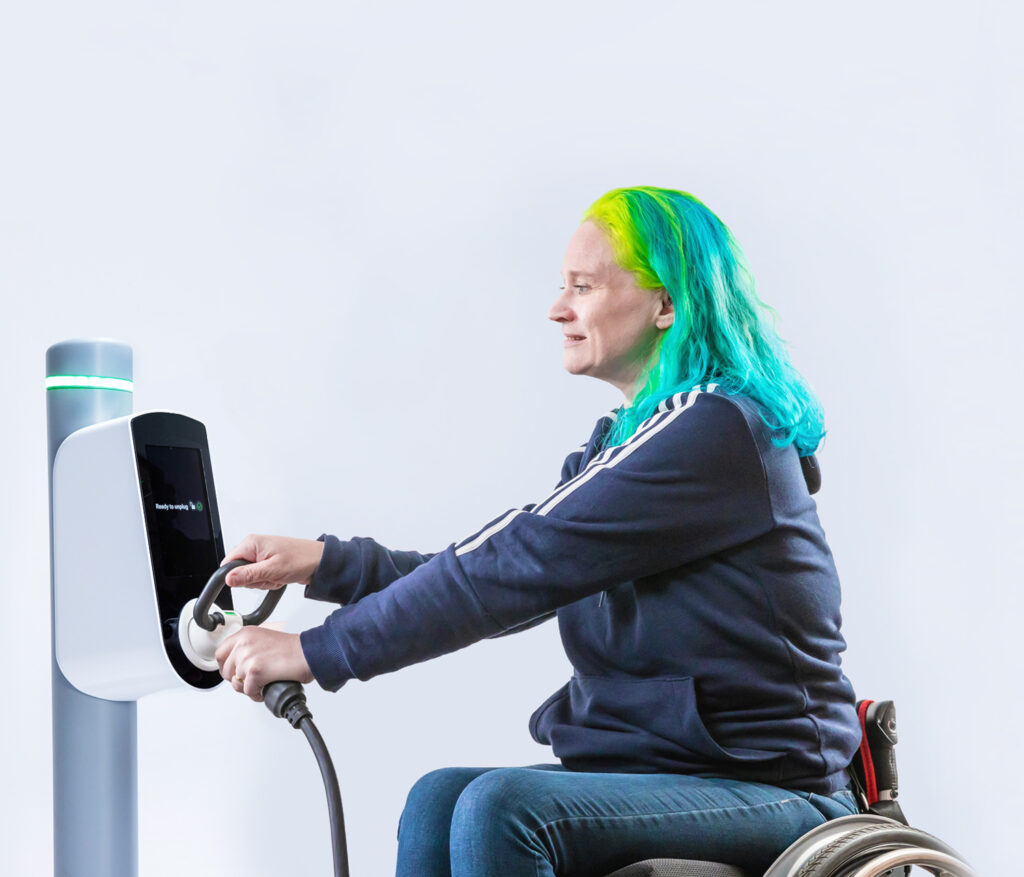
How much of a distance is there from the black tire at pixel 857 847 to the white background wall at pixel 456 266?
1.03 meters

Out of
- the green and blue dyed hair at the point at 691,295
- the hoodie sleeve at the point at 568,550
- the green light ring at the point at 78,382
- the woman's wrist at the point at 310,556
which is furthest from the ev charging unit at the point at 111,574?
the green and blue dyed hair at the point at 691,295

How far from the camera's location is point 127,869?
5.35 feet

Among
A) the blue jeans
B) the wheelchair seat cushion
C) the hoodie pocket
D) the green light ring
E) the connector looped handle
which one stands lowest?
the wheelchair seat cushion

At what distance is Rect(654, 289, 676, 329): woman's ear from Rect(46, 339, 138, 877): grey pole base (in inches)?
30.9

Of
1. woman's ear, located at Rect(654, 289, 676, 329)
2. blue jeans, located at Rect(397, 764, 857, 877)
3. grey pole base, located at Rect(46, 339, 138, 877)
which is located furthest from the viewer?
grey pole base, located at Rect(46, 339, 138, 877)

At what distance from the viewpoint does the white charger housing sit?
152cm

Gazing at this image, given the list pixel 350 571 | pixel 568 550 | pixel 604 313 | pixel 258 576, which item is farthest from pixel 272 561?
pixel 604 313

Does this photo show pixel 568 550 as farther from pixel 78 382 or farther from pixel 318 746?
pixel 78 382

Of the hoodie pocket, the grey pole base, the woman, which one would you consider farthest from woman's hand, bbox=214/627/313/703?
the grey pole base

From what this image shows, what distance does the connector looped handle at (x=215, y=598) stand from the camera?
1344 millimetres

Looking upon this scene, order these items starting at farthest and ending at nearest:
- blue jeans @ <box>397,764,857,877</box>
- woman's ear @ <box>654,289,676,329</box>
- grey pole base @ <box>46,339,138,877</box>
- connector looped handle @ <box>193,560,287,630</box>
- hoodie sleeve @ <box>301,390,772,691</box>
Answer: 1. grey pole base @ <box>46,339,138,877</box>
2. woman's ear @ <box>654,289,676,329</box>
3. connector looped handle @ <box>193,560,287,630</box>
4. hoodie sleeve @ <box>301,390,772,691</box>
5. blue jeans @ <box>397,764,857,877</box>

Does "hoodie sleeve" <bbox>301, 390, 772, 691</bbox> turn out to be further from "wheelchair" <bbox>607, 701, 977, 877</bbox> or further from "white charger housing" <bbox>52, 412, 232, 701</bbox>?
"white charger housing" <bbox>52, 412, 232, 701</bbox>

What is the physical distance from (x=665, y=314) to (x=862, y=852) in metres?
0.68

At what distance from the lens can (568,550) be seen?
120 centimetres
